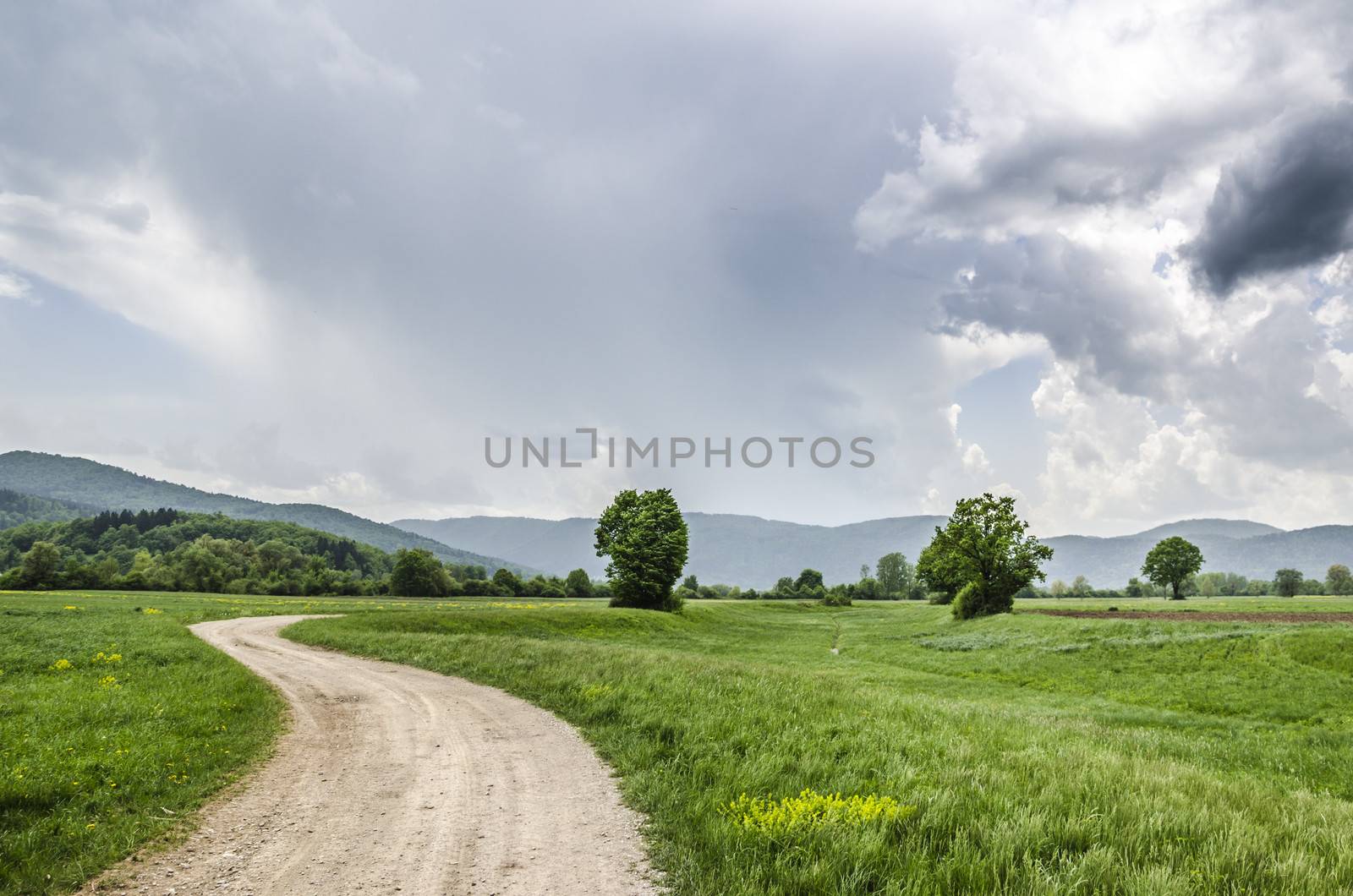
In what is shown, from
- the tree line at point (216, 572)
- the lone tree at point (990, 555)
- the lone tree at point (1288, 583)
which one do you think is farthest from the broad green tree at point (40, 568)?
the lone tree at point (1288, 583)

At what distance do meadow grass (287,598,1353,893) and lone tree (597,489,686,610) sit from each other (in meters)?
40.5

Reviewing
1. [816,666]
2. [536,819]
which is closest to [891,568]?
[816,666]

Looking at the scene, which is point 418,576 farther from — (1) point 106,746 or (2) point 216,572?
(1) point 106,746

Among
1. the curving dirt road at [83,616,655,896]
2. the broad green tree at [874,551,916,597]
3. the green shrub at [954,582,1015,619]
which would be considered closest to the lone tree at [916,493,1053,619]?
the green shrub at [954,582,1015,619]

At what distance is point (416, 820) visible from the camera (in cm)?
802

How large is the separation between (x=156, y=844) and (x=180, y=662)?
1635 centimetres

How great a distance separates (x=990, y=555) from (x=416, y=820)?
203 ft

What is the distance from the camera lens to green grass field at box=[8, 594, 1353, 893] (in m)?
6.12

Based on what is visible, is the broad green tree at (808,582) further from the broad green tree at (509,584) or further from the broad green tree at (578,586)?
the broad green tree at (509,584)

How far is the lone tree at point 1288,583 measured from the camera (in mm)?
98375

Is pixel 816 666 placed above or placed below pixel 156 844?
below

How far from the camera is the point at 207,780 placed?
9.77 m

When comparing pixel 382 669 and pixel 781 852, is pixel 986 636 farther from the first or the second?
pixel 781 852

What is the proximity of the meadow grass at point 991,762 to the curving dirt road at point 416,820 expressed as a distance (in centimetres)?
78
